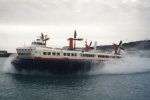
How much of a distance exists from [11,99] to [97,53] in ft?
63.6

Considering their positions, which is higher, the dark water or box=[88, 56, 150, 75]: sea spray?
box=[88, 56, 150, 75]: sea spray

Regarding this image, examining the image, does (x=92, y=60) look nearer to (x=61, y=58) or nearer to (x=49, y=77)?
(x=61, y=58)

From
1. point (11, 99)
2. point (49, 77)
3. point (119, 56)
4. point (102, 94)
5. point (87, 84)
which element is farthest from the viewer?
point (119, 56)

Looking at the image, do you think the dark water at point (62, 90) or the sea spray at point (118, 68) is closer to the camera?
the dark water at point (62, 90)

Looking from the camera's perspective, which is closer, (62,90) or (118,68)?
(62,90)

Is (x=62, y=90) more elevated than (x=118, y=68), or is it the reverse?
(x=118, y=68)

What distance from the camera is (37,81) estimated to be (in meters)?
26.7

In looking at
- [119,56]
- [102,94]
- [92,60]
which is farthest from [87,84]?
[119,56]

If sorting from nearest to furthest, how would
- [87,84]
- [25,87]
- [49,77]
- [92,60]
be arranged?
[25,87], [87,84], [49,77], [92,60]

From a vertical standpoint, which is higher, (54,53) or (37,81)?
(54,53)

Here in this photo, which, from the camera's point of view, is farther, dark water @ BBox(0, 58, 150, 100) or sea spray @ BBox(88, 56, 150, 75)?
sea spray @ BBox(88, 56, 150, 75)

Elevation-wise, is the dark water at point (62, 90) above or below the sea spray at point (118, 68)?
below

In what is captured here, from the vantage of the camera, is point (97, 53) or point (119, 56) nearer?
point (97, 53)

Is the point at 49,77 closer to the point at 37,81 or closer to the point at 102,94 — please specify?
the point at 37,81
